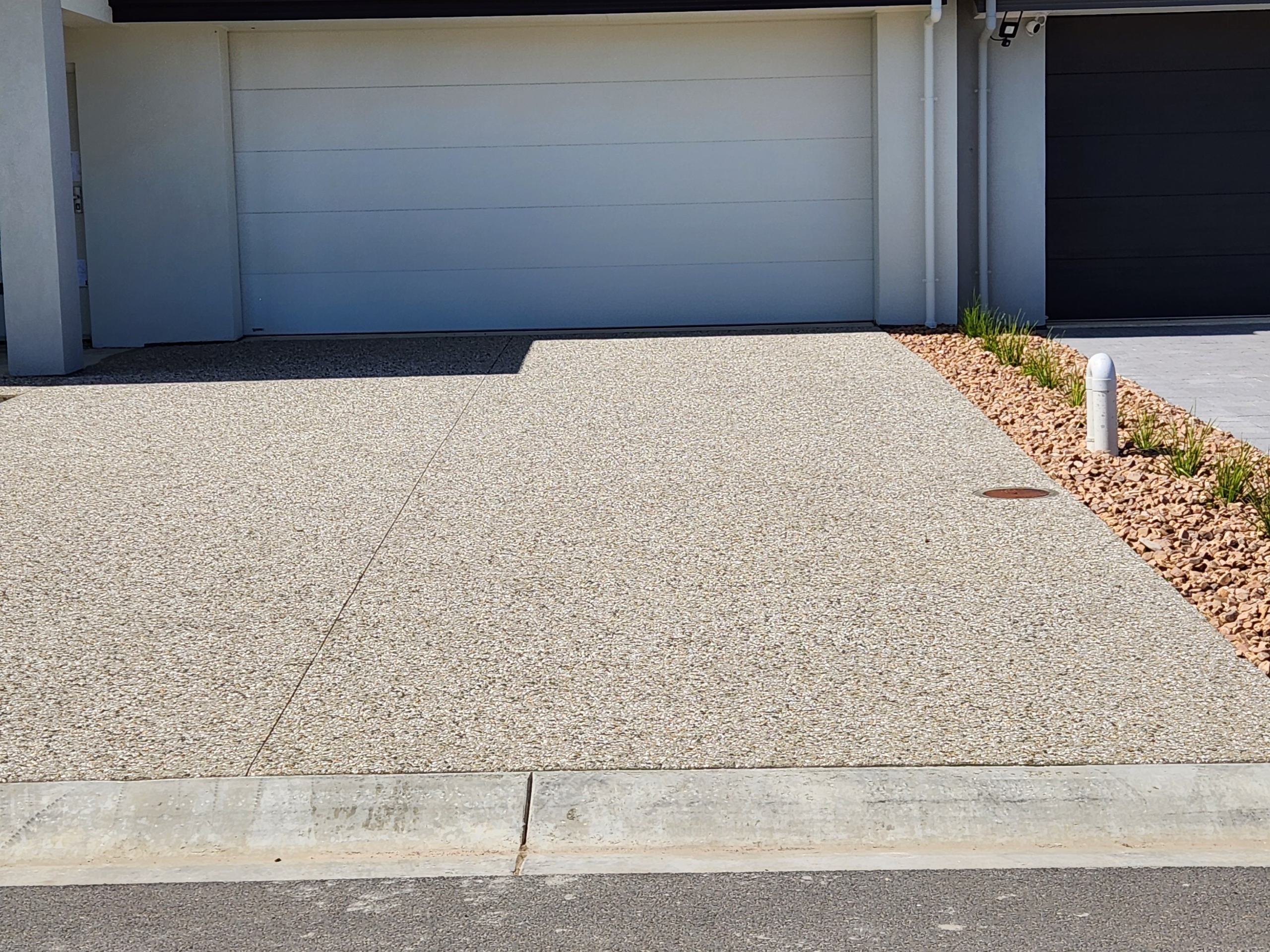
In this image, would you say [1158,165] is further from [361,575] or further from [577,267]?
[361,575]

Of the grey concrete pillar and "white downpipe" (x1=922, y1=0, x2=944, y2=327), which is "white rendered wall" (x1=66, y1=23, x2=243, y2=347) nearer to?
the grey concrete pillar

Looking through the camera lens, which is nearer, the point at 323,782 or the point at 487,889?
the point at 487,889

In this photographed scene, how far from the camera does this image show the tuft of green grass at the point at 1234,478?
301 inches

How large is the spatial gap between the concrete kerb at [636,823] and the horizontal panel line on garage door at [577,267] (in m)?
11.0

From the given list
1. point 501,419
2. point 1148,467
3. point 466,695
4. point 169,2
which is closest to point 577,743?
point 466,695

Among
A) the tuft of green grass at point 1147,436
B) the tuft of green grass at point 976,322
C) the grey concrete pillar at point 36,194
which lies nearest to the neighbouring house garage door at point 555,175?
the tuft of green grass at point 976,322

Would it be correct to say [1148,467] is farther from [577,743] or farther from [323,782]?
[323,782]

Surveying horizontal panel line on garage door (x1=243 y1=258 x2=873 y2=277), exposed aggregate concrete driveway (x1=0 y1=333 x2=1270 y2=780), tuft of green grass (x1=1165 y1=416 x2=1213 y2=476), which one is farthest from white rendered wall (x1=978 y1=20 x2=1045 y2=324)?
tuft of green grass (x1=1165 y1=416 x2=1213 y2=476)

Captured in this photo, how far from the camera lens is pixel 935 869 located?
4.20 m

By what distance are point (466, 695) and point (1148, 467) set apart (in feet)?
15.2

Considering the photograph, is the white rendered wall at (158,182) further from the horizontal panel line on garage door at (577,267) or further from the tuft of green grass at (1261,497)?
the tuft of green grass at (1261,497)

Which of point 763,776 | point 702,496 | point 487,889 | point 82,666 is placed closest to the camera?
point 487,889

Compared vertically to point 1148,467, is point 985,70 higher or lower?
higher

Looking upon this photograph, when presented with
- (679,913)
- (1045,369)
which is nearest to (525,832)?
(679,913)
